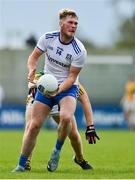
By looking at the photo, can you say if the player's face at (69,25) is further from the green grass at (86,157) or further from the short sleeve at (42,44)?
the green grass at (86,157)

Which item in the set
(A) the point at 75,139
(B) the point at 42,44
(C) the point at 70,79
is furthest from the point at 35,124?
(B) the point at 42,44

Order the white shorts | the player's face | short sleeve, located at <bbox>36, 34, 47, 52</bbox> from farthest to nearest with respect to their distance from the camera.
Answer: the white shorts → short sleeve, located at <bbox>36, 34, 47, 52</bbox> → the player's face

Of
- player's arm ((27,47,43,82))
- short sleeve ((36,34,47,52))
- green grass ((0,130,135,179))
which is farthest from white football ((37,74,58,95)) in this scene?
green grass ((0,130,135,179))

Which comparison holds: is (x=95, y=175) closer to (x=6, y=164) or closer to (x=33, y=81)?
(x=33, y=81)

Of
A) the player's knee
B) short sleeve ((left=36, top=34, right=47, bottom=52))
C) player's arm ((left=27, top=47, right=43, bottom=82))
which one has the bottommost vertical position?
the player's knee

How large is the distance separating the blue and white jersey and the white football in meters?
0.36

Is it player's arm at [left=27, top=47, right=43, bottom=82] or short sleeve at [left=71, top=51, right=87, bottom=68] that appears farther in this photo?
player's arm at [left=27, top=47, right=43, bottom=82]

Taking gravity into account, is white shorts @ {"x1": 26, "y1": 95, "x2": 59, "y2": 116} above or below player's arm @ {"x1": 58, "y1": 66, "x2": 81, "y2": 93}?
below

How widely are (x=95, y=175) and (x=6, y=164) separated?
2.85 m

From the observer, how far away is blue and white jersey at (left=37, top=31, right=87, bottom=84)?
14062 millimetres

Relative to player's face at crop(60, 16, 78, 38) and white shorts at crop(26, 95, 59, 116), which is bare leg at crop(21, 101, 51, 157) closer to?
white shorts at crop(26, 95, 59, 116)

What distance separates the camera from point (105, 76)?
43.8m

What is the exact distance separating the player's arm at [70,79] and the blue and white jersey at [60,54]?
8 centimetres

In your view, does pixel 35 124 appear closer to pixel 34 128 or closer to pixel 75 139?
pixel 34 128
